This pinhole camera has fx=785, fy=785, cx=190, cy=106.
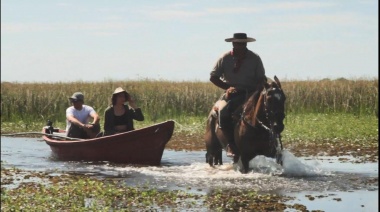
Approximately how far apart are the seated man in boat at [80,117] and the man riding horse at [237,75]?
14.6 ft

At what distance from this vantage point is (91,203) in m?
10.9

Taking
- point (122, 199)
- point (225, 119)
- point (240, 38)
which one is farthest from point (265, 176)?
point (122, 199)

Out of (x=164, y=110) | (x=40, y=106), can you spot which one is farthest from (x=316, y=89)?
(x=40, y=106)

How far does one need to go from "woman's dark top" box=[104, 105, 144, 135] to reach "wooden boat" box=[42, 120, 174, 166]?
1.51ft

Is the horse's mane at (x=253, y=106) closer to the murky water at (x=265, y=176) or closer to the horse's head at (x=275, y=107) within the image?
the horse's head at (x=275, y=107)

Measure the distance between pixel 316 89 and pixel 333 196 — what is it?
2001 cm

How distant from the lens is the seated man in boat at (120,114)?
53.6 ft

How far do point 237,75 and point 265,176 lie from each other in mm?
1834

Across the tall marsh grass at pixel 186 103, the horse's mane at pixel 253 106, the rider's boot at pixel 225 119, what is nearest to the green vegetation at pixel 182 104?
the tall marsh grass at pixel 186 103

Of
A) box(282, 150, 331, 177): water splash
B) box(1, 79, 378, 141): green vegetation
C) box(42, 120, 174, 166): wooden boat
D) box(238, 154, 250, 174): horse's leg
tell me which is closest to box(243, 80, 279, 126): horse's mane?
box(238, 154, 250, 174): horse's leg

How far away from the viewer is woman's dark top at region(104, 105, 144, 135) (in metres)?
16.5

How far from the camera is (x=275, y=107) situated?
41.7 feet

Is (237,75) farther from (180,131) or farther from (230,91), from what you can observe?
(180,131)

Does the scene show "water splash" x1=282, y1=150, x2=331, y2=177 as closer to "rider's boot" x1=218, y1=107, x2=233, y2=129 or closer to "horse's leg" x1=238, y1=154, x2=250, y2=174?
"horse's leg" x1=238, y1=154, x2=250, y2=174
